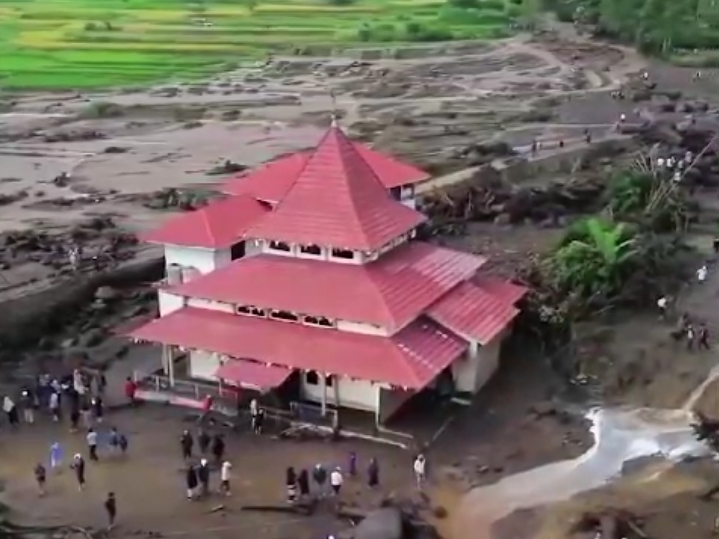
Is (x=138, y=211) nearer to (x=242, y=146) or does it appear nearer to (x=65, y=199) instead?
(x=65, y=199)

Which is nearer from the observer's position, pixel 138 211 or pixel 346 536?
pixel 346 536

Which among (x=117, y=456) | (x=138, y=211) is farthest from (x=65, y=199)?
(x=117, y=456)

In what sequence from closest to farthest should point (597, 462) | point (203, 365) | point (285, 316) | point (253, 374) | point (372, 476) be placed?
point (372, 476), point (597, 462), point (253, 374), point (285, 316), point (203, 365)

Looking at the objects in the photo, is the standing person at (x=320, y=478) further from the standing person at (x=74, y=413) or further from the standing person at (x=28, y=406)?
the standing person at (x=28, y=406)

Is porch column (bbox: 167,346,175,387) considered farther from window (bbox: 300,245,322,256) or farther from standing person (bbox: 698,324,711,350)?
standing person (bbox: 698,324,711,350)

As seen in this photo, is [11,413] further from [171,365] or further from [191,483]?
[191,483]

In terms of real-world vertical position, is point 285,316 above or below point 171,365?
above

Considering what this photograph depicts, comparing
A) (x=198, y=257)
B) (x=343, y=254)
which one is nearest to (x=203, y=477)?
(x=343, y=254)
